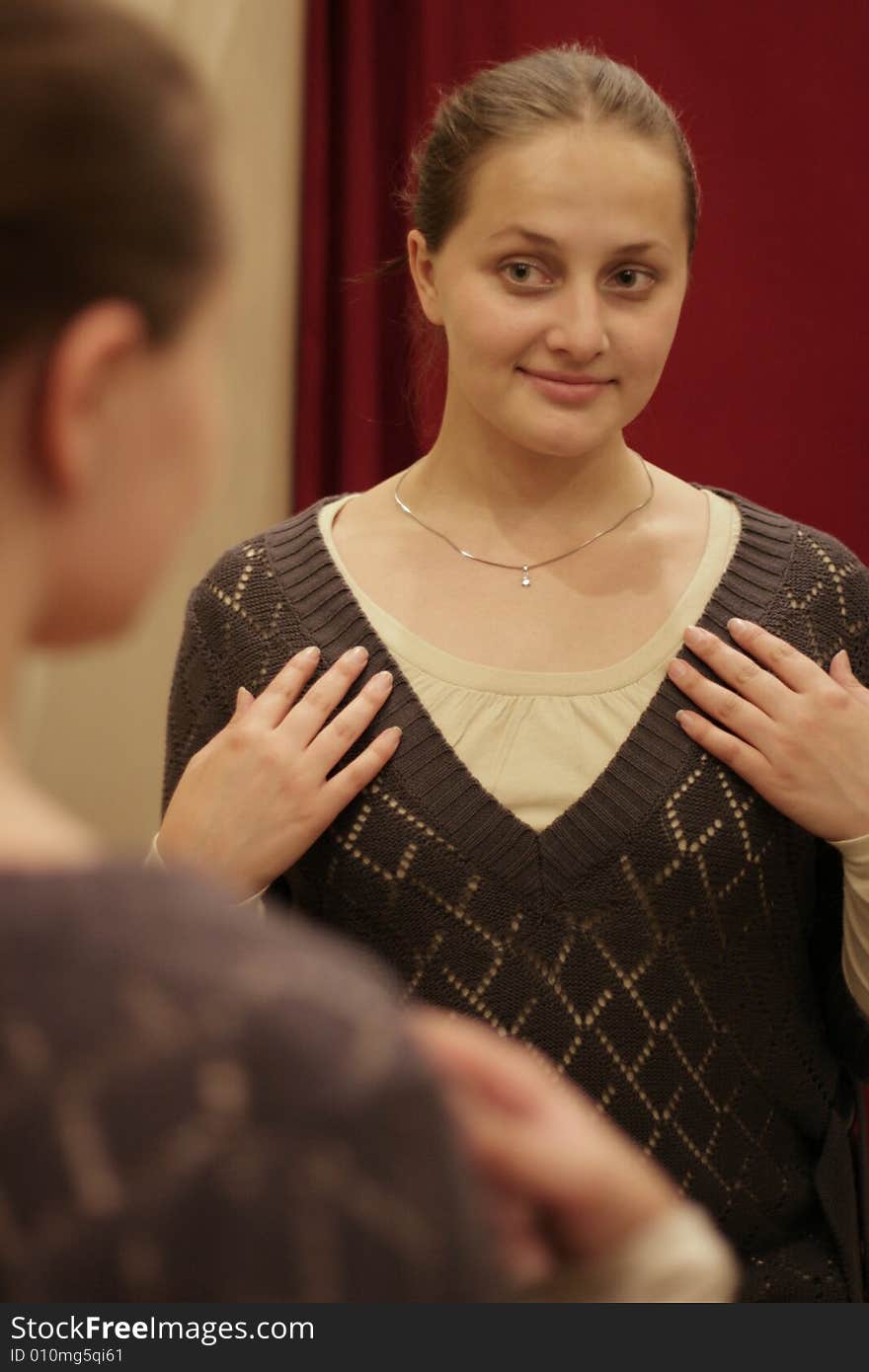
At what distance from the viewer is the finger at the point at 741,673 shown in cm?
152

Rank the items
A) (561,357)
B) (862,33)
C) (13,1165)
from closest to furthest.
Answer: (13,1165) < (561,357) < (862,33)

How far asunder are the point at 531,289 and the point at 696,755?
0.44 m

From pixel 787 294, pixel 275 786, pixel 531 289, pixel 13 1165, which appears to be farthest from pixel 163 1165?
pixel 787 294

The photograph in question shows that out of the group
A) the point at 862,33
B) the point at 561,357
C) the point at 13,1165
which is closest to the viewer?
the point at 13,1165

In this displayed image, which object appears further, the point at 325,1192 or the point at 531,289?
the point at 531,289

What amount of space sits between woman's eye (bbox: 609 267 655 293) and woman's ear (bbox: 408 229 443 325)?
18 cm

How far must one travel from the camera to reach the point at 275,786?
1.50 metres

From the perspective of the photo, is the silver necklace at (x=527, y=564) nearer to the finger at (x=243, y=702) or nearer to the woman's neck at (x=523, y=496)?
the woman's neck at (x=523, y=496)

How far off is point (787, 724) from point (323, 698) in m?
0.42

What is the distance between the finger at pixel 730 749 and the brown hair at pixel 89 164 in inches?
38.1

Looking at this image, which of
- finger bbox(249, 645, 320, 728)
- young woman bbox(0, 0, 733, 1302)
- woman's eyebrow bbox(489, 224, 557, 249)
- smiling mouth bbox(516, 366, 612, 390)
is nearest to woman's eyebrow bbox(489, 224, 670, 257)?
woman's eyebrow bbox(489, 224, 557, 249)

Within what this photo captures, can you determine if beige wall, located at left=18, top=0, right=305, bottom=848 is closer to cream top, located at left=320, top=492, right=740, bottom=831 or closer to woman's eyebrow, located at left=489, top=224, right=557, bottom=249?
cream top, located at left=320, top=492, right=740, bottom=831

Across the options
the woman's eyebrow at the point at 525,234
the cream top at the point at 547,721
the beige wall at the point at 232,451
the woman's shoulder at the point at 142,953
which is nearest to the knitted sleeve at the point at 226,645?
the cream top at the point at 547,721

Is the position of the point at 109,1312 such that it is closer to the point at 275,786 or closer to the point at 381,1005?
the point at 381,1005
